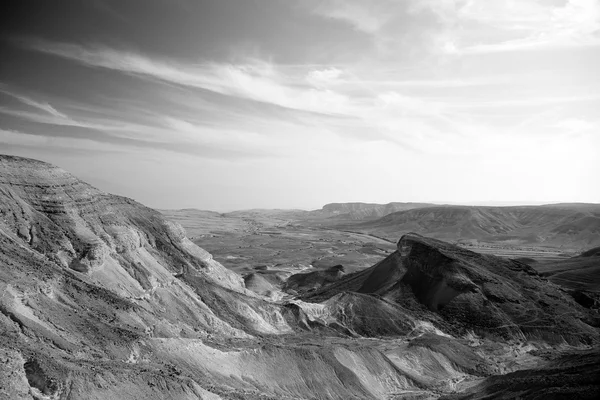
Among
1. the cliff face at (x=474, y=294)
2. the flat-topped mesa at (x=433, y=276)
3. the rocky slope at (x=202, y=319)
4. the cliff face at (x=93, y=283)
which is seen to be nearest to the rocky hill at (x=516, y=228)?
the cliff face at (x=474, y=294)

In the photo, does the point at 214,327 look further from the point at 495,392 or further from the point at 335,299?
the point at 495,392

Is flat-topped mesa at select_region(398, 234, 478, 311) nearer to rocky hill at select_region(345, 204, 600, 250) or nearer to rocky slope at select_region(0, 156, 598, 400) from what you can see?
rocky slope at select_region(0, 156, 598, 400)

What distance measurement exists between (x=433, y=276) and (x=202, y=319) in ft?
111

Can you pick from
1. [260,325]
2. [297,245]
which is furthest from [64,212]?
[297,245]

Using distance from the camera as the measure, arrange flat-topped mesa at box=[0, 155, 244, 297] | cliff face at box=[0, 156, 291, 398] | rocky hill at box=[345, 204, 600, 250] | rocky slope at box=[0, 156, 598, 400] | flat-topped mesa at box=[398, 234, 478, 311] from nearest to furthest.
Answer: rocky slope at box=[0, 156, 598, 400] → cliff face at box=[0, 156, 291, 398] → flat-topped mesa at box=[0, 155, 244, 297] → flat-topped mesa at box=[398, 234, 478, 311] → rocky hill at box=[345, 204, 600, 250]

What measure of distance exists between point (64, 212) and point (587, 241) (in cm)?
16702

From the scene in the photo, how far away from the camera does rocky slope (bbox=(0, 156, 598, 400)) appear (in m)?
22.7

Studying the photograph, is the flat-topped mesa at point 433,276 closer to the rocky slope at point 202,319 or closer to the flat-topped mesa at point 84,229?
the rocky slope at point 202,319

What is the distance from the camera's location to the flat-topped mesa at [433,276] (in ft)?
181

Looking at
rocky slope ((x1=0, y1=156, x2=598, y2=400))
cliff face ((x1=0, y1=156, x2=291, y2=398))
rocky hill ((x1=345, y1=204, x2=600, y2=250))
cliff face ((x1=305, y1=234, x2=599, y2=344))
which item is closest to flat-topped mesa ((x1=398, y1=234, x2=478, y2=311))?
cliff face ((x1=305, y1=234, x2=599, y2=344))

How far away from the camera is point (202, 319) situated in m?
37.7

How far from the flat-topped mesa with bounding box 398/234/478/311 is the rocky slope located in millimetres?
193

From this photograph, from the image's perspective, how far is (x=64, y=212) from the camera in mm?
38438

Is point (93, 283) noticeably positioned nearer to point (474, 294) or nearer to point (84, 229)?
point (84, 229)
